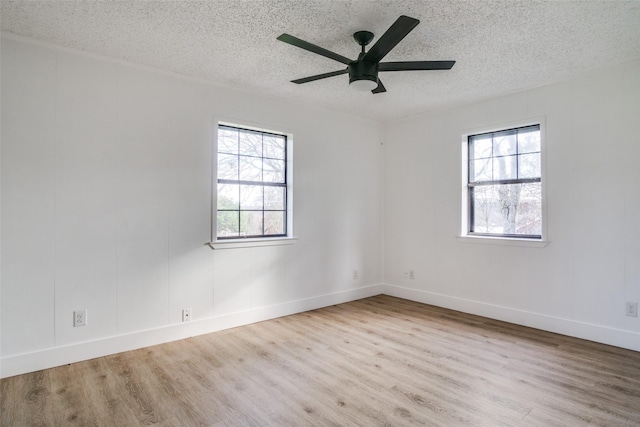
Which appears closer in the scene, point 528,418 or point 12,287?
point 528,418

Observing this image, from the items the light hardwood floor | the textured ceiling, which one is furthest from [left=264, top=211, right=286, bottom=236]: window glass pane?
the textured ceiling

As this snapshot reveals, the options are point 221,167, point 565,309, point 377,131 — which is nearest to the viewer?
point 565,309

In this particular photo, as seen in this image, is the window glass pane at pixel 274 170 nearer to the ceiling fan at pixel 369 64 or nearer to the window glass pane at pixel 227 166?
the window glass pane at pixel 227 166

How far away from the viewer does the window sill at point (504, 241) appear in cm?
369

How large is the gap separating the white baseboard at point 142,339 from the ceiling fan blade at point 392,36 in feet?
9.32

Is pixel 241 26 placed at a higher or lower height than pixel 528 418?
higher

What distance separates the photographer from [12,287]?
2639 millimetres

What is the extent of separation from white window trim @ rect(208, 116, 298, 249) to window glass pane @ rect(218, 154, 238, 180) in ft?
0.35

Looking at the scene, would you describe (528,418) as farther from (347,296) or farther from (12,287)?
(12,287)

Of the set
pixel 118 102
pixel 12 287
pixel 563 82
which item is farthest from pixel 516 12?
pixel 12 287

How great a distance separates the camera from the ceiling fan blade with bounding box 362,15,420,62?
1.97 metres

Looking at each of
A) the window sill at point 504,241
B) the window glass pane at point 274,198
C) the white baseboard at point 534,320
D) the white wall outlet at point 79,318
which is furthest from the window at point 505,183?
the white wall outlet at point 79,318

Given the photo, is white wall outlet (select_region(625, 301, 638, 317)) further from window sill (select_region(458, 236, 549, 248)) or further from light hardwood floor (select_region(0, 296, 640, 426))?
window sill (select_region(458, 236, 549, 248))

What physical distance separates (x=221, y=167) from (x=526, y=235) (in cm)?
343
